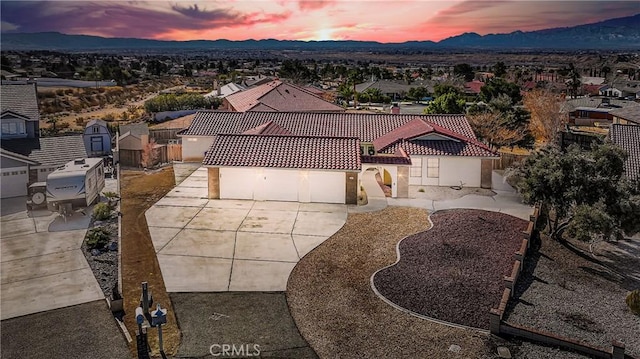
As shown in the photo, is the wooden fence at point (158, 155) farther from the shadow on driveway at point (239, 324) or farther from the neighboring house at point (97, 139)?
the shadow on driveway at point (239, 324)

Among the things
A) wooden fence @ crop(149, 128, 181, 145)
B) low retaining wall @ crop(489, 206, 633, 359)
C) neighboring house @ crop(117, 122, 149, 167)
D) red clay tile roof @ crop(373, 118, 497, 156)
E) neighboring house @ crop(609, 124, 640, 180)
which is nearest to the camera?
low retaining wall @ crop(489, 206, 633, 359)

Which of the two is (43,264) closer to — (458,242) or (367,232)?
(367,232)

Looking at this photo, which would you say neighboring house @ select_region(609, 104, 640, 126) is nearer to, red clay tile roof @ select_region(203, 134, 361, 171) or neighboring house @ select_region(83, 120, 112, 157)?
red clay tile roof @ select_region(203, 134, 361, 171)

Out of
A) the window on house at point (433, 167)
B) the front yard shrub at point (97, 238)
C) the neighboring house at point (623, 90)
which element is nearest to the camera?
the front yard shrub at point (97, 238)

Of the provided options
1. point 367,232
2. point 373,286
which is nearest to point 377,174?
point 367,232

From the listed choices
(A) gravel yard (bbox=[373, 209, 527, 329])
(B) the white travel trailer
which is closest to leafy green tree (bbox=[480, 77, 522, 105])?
(A) gravel yard (bbox=[373, 209, 527, 329])

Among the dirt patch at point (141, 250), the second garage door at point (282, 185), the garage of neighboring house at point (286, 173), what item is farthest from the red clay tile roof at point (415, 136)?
the dirt patch at point (141, 250)
